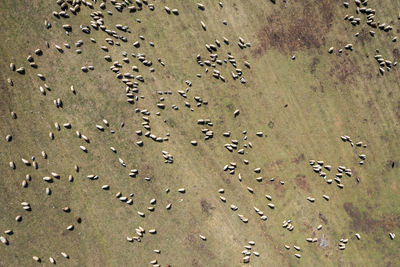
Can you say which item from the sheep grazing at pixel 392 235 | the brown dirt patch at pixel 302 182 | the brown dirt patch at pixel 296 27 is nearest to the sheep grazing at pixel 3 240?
the brown dirt patch at pixel 302 182

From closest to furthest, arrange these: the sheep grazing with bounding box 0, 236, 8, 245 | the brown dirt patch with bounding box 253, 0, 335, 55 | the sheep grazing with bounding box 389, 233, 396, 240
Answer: the sheep grazing with bounding box 0, 236, 8, 245
the brown dirt patch with bounding box 253, 0, 335, 55
the sheep grazing with bounding box 389, 233, 396, 240

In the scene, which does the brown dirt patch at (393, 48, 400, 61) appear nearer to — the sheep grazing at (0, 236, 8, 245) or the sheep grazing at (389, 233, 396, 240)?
the sheep grazing at (389, 233, 396, 240)

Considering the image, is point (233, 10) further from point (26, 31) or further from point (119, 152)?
point (26, 31)

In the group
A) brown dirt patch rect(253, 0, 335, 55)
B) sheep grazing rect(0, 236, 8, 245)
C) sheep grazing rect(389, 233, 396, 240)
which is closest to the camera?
sheep grazing rect(0, 236, 8, 245)

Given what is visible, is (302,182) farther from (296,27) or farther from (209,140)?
(296,27)

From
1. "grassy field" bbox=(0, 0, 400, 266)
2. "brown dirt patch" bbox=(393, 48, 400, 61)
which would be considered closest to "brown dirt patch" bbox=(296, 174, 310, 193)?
"grassy field" bbox=(0, 0, 400, 266)
